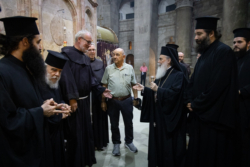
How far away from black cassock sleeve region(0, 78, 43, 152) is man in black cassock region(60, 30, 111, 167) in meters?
0.94

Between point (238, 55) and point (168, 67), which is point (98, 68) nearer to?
point (168, 67)

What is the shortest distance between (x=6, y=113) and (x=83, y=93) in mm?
1529

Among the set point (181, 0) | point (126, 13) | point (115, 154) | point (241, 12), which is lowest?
point (115, 154)

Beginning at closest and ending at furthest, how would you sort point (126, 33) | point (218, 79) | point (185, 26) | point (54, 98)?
point (218, 79) < point (54, 98) < point (185, 26) < point (126, 33)

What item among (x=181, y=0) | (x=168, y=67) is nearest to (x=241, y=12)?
(x=181, y=0)

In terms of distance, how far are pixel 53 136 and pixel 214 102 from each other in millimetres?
2120

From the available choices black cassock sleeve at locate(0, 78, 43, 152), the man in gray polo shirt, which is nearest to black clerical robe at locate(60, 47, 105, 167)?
the man in gray polo shirt

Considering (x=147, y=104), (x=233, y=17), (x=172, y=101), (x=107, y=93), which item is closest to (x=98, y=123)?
(x=107, y=93)

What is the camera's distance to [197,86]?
213cm

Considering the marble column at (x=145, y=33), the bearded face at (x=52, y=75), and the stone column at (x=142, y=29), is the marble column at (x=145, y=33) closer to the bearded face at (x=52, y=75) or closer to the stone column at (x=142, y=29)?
the stone column at (x=142, y=29)

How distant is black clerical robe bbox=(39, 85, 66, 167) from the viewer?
1732mm

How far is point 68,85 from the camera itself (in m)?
2.44

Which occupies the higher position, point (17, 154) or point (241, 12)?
point (241, 12)

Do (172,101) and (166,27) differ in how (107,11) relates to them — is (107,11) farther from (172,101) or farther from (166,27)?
(172,101)
